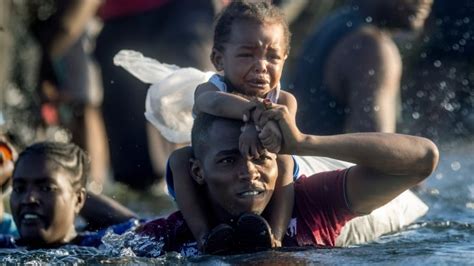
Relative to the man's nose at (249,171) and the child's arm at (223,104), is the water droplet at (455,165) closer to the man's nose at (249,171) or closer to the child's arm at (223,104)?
the child's arm at (223,104)

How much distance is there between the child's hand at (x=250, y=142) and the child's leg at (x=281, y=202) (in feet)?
1.18

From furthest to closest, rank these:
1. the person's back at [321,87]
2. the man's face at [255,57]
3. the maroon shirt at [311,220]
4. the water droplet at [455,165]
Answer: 1. the water droplet at [455,165]
2. the person's back at [321,87]
3. the man's face at [255,57]
4. the maroon shirt at [311,220]

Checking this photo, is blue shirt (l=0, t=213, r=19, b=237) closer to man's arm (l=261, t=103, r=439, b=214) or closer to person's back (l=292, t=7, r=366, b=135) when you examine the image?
person's back (l=292, t=7, r=366, b=135)

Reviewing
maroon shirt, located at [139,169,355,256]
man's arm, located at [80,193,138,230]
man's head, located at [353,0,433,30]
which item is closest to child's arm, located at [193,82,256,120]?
maroon shirt, located at [139,169,355,256]

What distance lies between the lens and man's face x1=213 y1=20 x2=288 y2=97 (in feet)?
23.9

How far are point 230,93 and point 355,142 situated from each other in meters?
0.57

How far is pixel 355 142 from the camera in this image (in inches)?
271

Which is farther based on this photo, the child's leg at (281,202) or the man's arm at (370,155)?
the child's leg at (281,202)

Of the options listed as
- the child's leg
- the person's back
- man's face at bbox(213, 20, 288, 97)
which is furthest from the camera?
the person's back

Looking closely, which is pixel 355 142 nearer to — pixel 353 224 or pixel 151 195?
pixel 353 224

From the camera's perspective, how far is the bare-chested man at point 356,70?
9.34 meters

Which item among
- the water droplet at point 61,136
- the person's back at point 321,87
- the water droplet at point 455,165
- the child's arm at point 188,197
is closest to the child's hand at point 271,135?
the child's arm at point 188,197

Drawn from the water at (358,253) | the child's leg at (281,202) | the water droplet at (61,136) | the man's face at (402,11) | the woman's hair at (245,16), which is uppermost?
the man's face at (402,11)

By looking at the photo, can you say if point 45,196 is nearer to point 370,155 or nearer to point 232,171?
point 232,171
